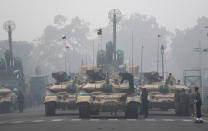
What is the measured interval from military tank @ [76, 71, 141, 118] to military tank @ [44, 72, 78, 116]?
5.23ft

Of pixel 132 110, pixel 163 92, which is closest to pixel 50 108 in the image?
pixel 132 110

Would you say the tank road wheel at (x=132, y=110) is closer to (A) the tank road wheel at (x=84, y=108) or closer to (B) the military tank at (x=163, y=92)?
(A) the tank road wheel at (x=84, y=108)

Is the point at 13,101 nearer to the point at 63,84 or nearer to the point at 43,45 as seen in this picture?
the point at 63,84

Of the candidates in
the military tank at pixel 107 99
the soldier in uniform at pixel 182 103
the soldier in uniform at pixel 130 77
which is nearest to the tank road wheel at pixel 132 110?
the military tank at pixel 107 99

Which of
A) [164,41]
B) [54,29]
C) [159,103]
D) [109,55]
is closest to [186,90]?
[159,103]

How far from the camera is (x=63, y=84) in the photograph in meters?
27.7

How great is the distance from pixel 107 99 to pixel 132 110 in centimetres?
132

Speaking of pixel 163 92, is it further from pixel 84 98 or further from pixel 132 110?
pixel 84 98

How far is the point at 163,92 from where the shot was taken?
28.6m

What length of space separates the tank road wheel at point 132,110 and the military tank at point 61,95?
4.11m

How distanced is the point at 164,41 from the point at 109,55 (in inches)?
3410

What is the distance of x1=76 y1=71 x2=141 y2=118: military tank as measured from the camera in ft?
70.1

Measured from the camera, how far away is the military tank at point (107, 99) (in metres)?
21.4

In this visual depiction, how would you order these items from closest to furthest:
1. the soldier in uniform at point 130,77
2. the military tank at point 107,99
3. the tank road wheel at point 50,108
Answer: the military tank at point 107,99
the soldier in uniform at point 130,77
the tank road wheel at point 50,108
